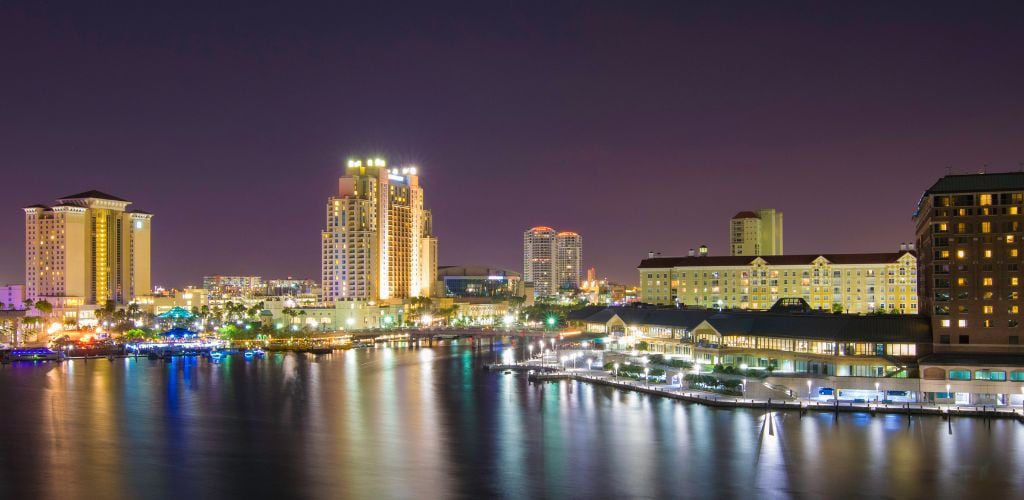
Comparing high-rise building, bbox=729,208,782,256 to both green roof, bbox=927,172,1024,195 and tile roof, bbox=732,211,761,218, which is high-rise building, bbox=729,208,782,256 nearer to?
tile roof, bbox=732,211,761,218

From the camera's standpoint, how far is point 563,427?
41.4m

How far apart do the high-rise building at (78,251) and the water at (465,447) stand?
58.1 m

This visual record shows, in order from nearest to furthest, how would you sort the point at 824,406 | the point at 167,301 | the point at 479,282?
the point at 824,406 → the point at 167,301 → the point at 479,282

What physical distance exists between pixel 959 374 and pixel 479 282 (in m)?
129

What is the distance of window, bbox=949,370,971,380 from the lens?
4188 centimetres

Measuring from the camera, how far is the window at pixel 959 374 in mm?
41875

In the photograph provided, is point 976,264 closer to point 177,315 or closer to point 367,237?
point 367,237

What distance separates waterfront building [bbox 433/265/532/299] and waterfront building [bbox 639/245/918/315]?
67.0m

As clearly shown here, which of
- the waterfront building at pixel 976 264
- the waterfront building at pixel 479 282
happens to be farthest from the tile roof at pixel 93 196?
the waterfront building at pixel 976 264

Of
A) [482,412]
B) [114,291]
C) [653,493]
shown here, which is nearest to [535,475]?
[653,493]

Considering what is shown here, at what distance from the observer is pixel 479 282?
168 meters

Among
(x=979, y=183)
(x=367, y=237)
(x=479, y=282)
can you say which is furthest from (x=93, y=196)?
(x=979, y=183)

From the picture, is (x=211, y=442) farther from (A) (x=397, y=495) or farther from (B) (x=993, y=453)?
(B) (x=993, y=453)

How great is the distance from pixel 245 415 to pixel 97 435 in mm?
7811
